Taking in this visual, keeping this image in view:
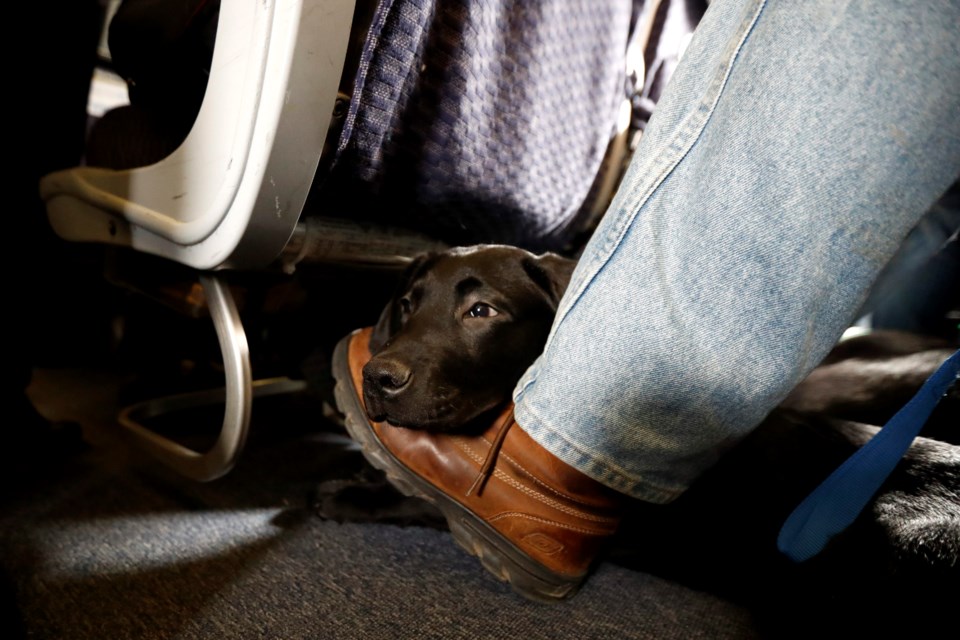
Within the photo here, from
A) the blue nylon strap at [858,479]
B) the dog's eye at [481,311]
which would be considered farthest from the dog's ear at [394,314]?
the blue nylon strap at [858,479]

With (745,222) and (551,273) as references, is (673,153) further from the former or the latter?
(551,273)

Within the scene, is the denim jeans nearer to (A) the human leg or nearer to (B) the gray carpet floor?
(A) the human leg

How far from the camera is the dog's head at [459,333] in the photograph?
0.82 m

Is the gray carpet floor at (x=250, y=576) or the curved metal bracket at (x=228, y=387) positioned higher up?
the curved metal bracket at (x=228, y=387)

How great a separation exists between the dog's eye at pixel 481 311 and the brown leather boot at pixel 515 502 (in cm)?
20

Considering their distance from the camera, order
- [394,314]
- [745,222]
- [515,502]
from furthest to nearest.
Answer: [394,314]
[515,502]
[745,222]

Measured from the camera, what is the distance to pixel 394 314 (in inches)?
41.4

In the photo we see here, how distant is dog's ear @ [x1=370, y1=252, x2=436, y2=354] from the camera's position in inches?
40.4

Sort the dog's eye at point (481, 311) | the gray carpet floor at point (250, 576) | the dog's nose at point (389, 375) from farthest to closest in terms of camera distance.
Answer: the dog's eye at point (481, 311) → the dog's nose at point (389, 375) → the gray carpet floor at point (250, 576)

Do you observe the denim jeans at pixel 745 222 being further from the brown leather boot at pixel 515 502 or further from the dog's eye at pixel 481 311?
the dog's eye at pixel 481 311

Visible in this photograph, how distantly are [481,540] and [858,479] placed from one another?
482 mm

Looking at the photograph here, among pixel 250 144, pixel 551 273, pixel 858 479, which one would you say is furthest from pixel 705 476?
pixel 250 144

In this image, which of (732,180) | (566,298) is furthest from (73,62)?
(732,180)

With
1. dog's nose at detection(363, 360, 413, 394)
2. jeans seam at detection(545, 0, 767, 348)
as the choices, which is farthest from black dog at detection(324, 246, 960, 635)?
jeans seam at detection(545, 0, 767, 348)
